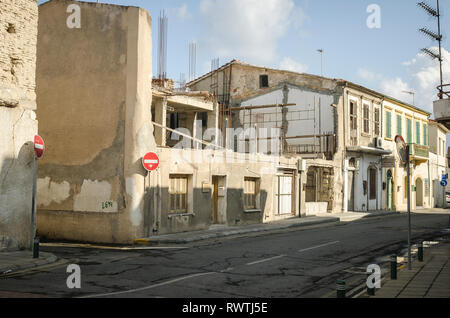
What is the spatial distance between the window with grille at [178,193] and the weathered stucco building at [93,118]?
76.0 inches

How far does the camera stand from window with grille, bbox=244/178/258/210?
22.8m

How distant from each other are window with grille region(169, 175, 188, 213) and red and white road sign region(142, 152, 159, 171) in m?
2.26

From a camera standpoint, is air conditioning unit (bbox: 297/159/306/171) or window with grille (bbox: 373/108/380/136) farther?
window with grille (bbox: 373/108/380/136)

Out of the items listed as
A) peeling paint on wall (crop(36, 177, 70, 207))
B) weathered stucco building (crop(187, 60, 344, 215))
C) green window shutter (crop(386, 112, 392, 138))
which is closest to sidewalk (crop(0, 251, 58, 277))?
peeling paint on wall (crop(36, 177, 70, 207))

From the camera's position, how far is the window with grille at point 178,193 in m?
18.6

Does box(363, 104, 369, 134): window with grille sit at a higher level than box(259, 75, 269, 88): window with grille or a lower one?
lower

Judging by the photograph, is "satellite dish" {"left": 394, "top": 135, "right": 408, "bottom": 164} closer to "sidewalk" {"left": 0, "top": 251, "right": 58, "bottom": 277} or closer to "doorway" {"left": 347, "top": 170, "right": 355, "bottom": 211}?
"sidewalk" {"left": 0, "top": 251, "right": 58, "bottom": 277}

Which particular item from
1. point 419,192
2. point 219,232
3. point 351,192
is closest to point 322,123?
point 351,192

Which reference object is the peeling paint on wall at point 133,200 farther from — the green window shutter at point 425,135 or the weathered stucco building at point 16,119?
the green window shutter at point 425,135

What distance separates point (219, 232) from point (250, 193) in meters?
4.79

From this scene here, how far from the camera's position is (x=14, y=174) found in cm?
1330

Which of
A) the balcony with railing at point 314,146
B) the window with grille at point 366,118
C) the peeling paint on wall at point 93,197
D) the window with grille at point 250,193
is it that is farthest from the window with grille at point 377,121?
the peeling paint on wall at point 93,197

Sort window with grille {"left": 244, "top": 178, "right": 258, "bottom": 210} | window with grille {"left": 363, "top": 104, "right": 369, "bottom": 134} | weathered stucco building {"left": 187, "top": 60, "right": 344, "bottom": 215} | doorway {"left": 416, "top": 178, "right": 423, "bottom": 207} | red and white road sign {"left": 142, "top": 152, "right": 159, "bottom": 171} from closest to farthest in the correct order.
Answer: red and white road sign {"left": 142, "top": 152, "right": 159, "bottom": 171} < window with grille {"left": 244, "top": 178, "right": 258, "bottom": 210} < weathered stucco building {"left": 187, "top": 60, "right": 344, "bottom": 215} < window with grille {"left": 363, "top": 104, "right": 369, "bottom": 134} < doorway {"left": 416, "top": 178, "right": 423, "bottom": 207}
